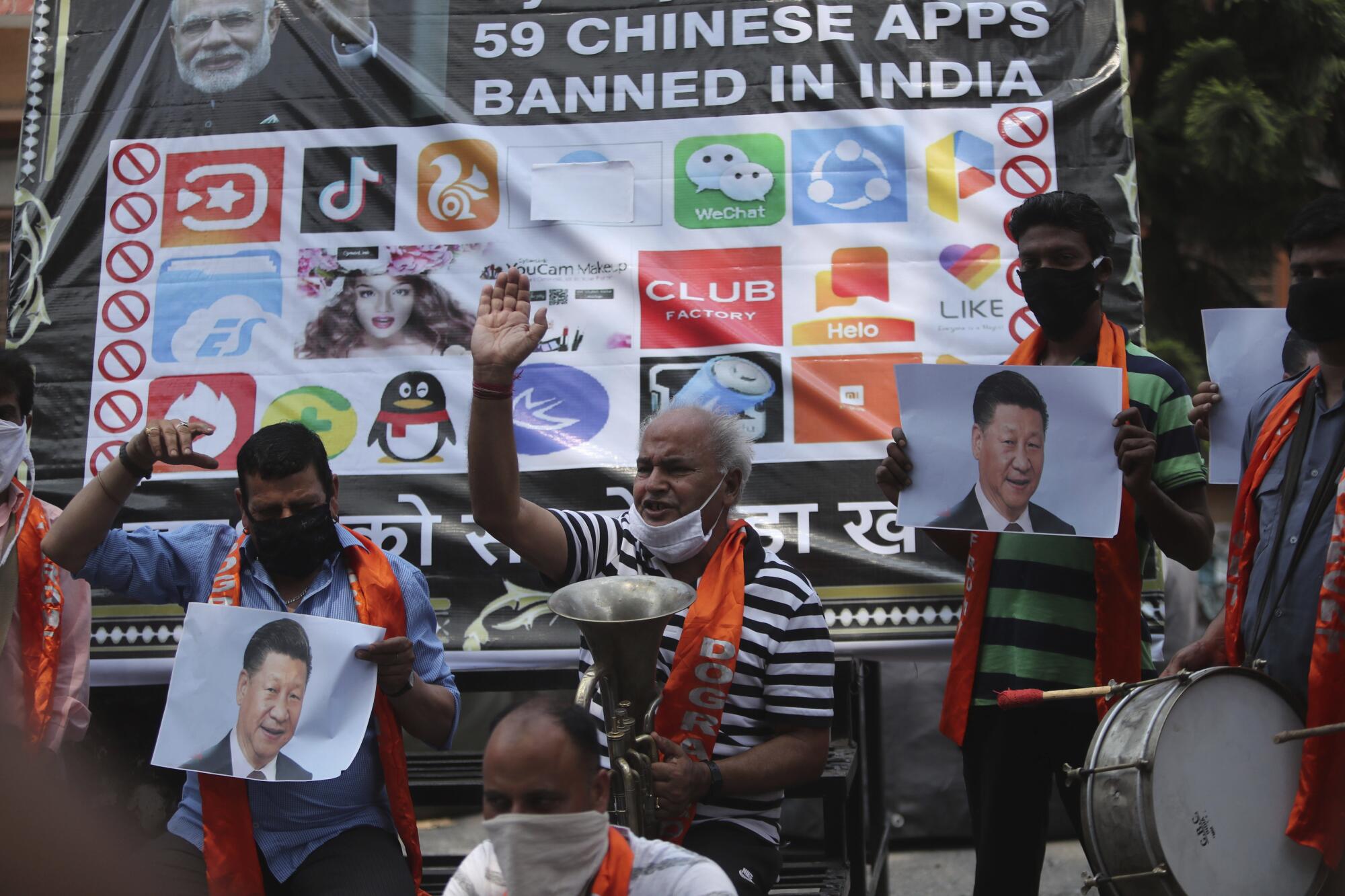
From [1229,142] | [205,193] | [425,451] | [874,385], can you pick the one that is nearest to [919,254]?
[874,385]

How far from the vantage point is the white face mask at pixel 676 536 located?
3152 mm

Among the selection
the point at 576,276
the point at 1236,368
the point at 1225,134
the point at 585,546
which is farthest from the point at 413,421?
the point at 1225,134

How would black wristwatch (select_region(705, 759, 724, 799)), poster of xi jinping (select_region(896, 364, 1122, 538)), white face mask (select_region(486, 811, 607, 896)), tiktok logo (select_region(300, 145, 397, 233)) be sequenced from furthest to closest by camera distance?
tiktok logo (select_region(300, 145, 397, 233)) < poster of xi jinping (select_region(896, 364, 1122, 538)) < black wristwatch (select_region(705, 759, 724, 799)) < white face mask (select_region(486, 811, 607, 896))

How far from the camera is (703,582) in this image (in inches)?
122

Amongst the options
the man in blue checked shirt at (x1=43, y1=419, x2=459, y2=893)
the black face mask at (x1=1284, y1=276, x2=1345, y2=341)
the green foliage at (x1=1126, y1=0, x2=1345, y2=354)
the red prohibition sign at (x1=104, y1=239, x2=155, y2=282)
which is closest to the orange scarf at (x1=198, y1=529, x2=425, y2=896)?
the man in blue checked shirt at (x1=43, y1=419, x2=459, y2=893)

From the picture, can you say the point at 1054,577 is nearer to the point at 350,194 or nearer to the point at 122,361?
the point at 350,194

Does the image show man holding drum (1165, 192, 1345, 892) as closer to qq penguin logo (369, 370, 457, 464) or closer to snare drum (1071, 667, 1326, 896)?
snare drum (1071, 667, 1326, 896)

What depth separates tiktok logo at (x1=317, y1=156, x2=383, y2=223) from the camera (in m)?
4.49

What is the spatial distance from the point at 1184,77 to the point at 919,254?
10.4ft

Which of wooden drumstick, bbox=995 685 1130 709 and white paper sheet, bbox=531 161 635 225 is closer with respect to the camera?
wooden drumstick, bbox=995 685 1130 709

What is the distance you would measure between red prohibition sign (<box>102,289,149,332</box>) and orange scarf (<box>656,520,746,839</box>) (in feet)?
8.37

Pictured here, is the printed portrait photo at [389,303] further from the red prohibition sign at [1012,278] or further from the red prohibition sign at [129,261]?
the red prohibition sign at [1012,278]

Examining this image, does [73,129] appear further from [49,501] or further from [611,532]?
[611,532]

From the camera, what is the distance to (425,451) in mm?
4320
